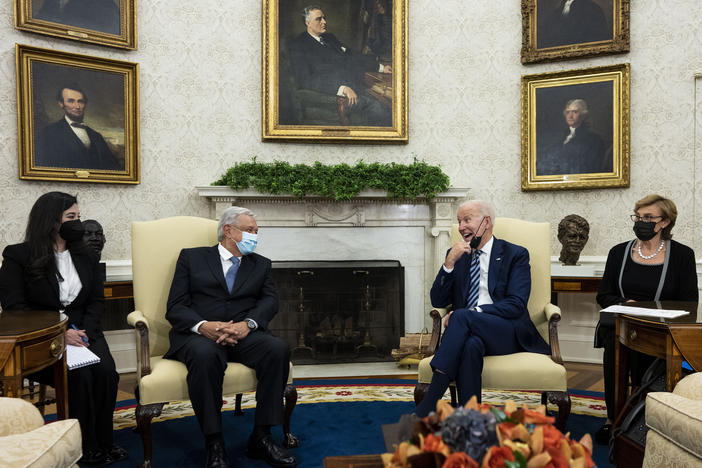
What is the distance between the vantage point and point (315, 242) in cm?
561

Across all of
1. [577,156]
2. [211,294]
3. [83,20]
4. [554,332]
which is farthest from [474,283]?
[83,20]

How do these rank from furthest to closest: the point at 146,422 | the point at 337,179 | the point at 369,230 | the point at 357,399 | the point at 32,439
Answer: the point at 369,230, the point at 337,179, the point at 357,399, the point at 146,422, the point at 32,439

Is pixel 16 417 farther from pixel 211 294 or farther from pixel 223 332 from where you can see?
pixel 211 294

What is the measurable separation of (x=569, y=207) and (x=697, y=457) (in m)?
3.91

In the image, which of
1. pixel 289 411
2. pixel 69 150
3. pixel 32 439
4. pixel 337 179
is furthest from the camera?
pixel 337 179

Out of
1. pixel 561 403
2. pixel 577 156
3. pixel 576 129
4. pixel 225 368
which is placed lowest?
pixel 561 403

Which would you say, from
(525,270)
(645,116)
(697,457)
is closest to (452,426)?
(697,457)

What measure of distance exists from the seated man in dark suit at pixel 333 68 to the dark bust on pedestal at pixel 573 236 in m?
2.15

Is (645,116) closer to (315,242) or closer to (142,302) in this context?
(315,242)

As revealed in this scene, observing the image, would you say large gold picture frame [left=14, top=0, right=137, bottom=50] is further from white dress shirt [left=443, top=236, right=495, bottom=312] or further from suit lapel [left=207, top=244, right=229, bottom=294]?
white dress shirt [left=443, top=236, right=495, bottom=312]

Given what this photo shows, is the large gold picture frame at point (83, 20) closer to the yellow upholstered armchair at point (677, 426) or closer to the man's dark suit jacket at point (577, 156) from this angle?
the man's dark suit jacket at point (577, 156)

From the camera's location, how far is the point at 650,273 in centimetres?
342

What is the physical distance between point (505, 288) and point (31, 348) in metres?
2.63

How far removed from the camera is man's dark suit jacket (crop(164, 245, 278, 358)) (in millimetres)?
3217
